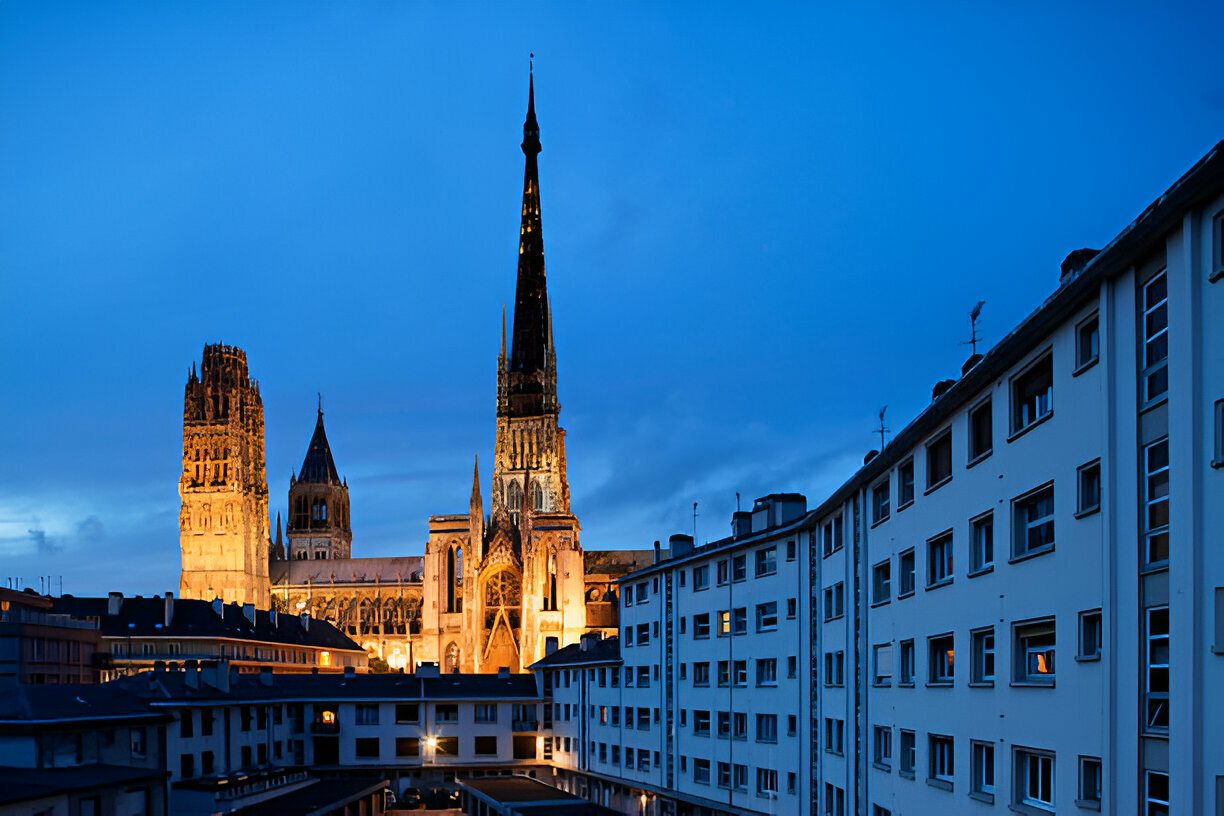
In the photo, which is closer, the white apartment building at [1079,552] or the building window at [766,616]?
the white apartment building at [1079,552]

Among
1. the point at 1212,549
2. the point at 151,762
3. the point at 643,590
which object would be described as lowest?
the point at 151,762

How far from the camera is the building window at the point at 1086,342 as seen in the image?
21031mm

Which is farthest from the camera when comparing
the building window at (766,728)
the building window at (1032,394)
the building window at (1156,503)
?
the building window at (766,728)

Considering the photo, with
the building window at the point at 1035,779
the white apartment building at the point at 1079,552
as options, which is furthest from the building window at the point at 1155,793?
the building window at the point at 1035,779

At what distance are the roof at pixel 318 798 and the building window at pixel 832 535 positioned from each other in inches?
987

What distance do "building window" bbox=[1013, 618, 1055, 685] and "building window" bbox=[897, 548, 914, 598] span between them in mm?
7731

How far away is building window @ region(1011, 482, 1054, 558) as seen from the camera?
22562 mm

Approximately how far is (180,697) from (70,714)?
1979 cm

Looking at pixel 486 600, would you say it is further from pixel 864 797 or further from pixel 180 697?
pixel 864 797

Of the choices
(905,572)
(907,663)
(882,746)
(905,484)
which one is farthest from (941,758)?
(905,484)

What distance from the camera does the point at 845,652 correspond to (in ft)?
127

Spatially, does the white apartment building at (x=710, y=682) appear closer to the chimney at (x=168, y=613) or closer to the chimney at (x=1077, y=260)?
the chimney at (x=1077, y=260)

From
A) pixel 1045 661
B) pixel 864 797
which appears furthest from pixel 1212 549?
pixel 864 797

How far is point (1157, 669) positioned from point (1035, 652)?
537cm
